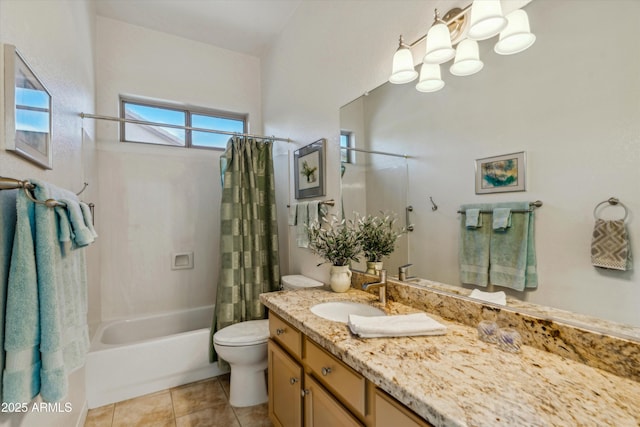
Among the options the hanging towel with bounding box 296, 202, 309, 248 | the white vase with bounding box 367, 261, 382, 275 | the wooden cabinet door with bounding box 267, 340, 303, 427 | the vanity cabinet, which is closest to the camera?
the vanity cabinet

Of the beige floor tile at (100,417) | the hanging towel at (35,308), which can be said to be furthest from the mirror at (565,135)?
the beige floor tile at (100,417)

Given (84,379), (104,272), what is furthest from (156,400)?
(104,272)

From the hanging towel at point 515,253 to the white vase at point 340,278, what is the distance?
2.45ft

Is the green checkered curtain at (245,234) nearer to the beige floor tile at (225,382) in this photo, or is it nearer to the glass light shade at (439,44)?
the beige floor tile at (225,382)

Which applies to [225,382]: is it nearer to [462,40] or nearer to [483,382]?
[483,382]

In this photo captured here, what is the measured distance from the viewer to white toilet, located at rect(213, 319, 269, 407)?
6.11 feet

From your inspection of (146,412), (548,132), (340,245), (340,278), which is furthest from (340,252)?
(146,412)

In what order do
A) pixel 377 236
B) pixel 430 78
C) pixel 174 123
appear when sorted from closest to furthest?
pixel 430 78 → pixel 377 236 → pixel 174 123

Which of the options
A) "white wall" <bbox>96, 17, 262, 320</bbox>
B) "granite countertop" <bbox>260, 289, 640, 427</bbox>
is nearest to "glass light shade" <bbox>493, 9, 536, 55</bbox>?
"granite countertop" <bbox>260, 289, 640, 427</bbox>

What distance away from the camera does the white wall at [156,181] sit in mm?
2529

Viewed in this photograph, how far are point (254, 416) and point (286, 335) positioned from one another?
898 millimetres

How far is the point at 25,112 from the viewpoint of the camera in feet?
3.27

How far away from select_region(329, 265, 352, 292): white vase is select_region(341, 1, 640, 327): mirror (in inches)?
22.3

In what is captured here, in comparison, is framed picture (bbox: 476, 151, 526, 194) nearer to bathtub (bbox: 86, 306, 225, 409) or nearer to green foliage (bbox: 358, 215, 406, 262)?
green foliage (bbox: 358, 215, 406, 262)
